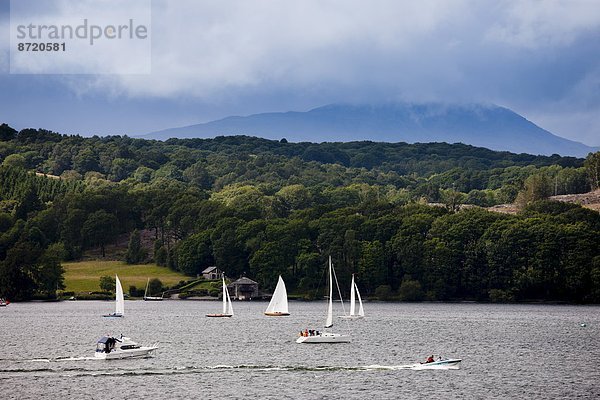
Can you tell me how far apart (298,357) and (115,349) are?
17338 mm

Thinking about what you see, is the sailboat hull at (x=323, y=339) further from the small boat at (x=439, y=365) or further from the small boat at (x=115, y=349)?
the small boat at (x=439, y=365)

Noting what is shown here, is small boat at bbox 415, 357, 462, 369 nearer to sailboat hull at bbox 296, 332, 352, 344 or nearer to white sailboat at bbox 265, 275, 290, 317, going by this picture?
sailboat hull at bbox 296, 332, 352, 344

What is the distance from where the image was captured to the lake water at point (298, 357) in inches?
3063

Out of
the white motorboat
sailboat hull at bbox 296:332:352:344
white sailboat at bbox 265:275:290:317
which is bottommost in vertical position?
Result: the white motorboat

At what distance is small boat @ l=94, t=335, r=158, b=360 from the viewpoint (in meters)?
93.1

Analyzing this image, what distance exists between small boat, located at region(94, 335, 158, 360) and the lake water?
39.1 inches

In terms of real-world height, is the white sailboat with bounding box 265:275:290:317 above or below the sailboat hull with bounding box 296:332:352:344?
above

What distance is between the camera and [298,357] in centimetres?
9781

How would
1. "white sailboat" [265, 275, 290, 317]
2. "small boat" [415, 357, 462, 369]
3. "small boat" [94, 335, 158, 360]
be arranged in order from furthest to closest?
"white sailboat" [265, 275, 290, 317]
"small boat" [94, 335, 158, 360]
"small boat" [415, 357, 462, 369]

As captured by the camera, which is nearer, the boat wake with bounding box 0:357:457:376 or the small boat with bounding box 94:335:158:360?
the boat wake with bounding box 0:357:457:376

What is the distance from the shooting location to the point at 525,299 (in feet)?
631

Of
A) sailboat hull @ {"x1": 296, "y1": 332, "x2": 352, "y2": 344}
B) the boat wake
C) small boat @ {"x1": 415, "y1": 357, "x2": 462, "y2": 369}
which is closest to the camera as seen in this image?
the boat wake

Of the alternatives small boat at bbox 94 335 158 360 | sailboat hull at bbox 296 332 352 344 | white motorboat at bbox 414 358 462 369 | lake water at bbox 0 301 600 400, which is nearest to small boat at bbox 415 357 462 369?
white motorboat at bbox 414 358 462 369

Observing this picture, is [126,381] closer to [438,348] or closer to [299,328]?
[438,348]
